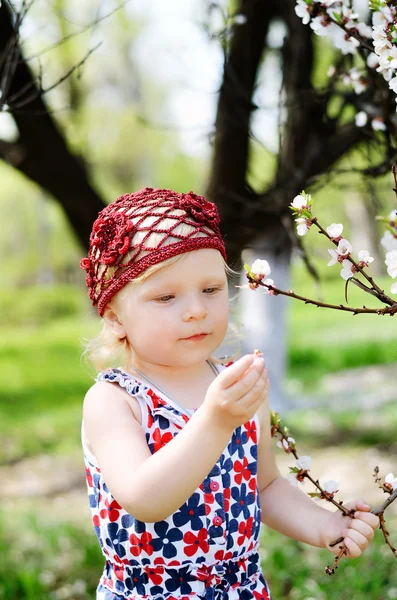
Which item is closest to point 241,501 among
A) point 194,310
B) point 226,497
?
point 226,497

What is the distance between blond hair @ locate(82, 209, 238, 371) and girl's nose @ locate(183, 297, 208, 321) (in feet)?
0.33

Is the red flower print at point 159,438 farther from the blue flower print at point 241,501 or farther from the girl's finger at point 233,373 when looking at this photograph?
the girl's finger at point 233,373

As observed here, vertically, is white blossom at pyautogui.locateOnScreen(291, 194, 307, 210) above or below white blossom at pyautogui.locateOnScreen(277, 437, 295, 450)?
above

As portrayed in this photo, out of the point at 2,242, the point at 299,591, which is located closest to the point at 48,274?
the point at 2,242

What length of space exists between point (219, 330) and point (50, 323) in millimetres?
18096

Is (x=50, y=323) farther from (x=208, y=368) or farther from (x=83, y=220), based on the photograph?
(x=208, y=368)

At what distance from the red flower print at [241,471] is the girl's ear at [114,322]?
0.43 meters

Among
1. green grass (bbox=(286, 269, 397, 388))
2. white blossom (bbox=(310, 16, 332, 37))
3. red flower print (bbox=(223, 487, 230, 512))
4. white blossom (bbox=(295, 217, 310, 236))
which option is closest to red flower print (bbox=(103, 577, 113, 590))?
red flower print (bbox=(223, 487, 230, 512))

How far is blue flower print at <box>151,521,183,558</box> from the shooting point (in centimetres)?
157

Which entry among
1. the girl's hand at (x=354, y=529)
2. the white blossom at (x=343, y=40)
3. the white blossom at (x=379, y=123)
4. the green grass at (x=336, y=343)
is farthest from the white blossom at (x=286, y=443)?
the green grass at (x=336, y=343)

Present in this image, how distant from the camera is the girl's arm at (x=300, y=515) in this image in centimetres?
161

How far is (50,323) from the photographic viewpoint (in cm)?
1919

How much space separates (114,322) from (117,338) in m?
0.05

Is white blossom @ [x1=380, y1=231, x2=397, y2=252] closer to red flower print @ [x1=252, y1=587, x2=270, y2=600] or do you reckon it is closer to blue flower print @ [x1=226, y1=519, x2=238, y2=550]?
blue flower print @ [x1=226, y1=519, x2=238, y2=550]
